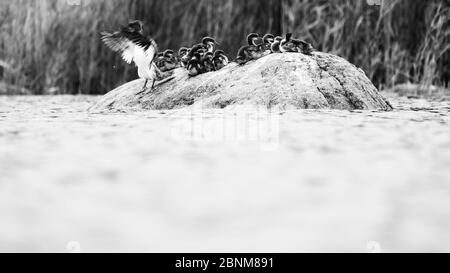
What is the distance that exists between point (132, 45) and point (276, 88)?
133 centimetres

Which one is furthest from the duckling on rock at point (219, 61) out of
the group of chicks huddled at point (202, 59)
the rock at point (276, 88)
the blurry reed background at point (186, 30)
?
the blurry reed background at point (186, 30)

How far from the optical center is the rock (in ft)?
18.0

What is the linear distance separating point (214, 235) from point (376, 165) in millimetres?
1395

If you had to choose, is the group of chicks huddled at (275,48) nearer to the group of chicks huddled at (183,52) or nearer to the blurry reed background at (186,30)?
the group of chicks huddled at (183,52)

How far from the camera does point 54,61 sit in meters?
9.18

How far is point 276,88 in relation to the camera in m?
5.49

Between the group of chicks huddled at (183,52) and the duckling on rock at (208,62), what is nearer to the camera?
the group of chicks huddled at (183,52)

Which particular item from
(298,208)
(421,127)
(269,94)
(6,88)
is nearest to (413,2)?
(269,94)

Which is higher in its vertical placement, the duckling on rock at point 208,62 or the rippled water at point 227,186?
the duckling on rock at point 208,62

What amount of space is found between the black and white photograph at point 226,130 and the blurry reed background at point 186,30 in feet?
0.07

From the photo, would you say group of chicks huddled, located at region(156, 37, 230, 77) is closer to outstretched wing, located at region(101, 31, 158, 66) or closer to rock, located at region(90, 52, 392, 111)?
rock, located at region(90, 52, 392, 111)

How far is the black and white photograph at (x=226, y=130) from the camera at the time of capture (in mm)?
1879

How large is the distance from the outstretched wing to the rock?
47 centimetres

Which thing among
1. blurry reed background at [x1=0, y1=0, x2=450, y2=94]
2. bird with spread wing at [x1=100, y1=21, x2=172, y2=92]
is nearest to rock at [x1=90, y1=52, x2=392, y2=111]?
bird with spread wing at [x1=100, y1=21, x2=172, y2=92]
